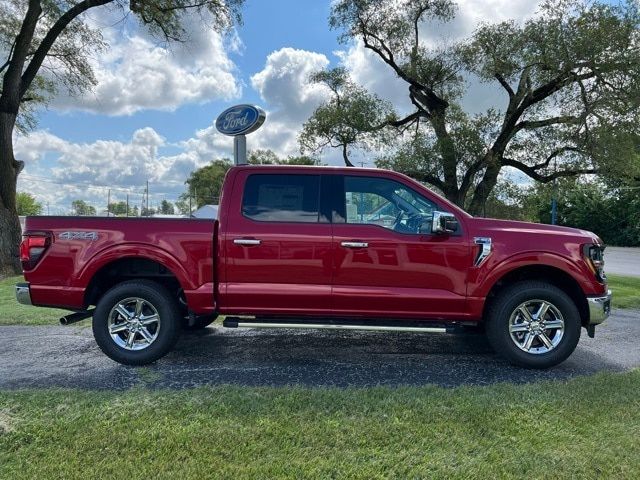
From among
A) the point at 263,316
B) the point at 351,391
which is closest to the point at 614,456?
the point at 351,391

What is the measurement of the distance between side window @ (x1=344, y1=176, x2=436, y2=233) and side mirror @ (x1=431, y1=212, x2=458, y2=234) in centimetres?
16

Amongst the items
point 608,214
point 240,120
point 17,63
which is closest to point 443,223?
point 240,120

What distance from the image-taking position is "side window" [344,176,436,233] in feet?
15.7

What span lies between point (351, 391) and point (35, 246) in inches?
134

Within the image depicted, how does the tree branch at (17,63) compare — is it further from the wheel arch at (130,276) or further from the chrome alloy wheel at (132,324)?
the chrome alloy wheel at (132,324)

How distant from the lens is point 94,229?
480cm

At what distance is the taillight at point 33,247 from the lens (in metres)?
4.79

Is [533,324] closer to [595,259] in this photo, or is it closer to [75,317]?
[595,259]

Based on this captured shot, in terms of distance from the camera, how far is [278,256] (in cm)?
471

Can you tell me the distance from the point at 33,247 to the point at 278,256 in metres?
2.44

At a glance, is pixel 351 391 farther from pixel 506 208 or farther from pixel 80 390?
pixel 506 208

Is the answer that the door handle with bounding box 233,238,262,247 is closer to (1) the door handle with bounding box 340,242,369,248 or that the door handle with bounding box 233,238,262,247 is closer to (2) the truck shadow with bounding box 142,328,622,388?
(1) the door handle with bounding box 340,242,369,248

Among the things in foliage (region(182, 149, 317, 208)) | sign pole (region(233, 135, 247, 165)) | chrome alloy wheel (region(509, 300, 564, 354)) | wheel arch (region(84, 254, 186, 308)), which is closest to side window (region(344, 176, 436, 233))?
chrome alloy wheel (region(509, 300, 564, 354))

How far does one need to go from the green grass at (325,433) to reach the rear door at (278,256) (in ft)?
3.25
